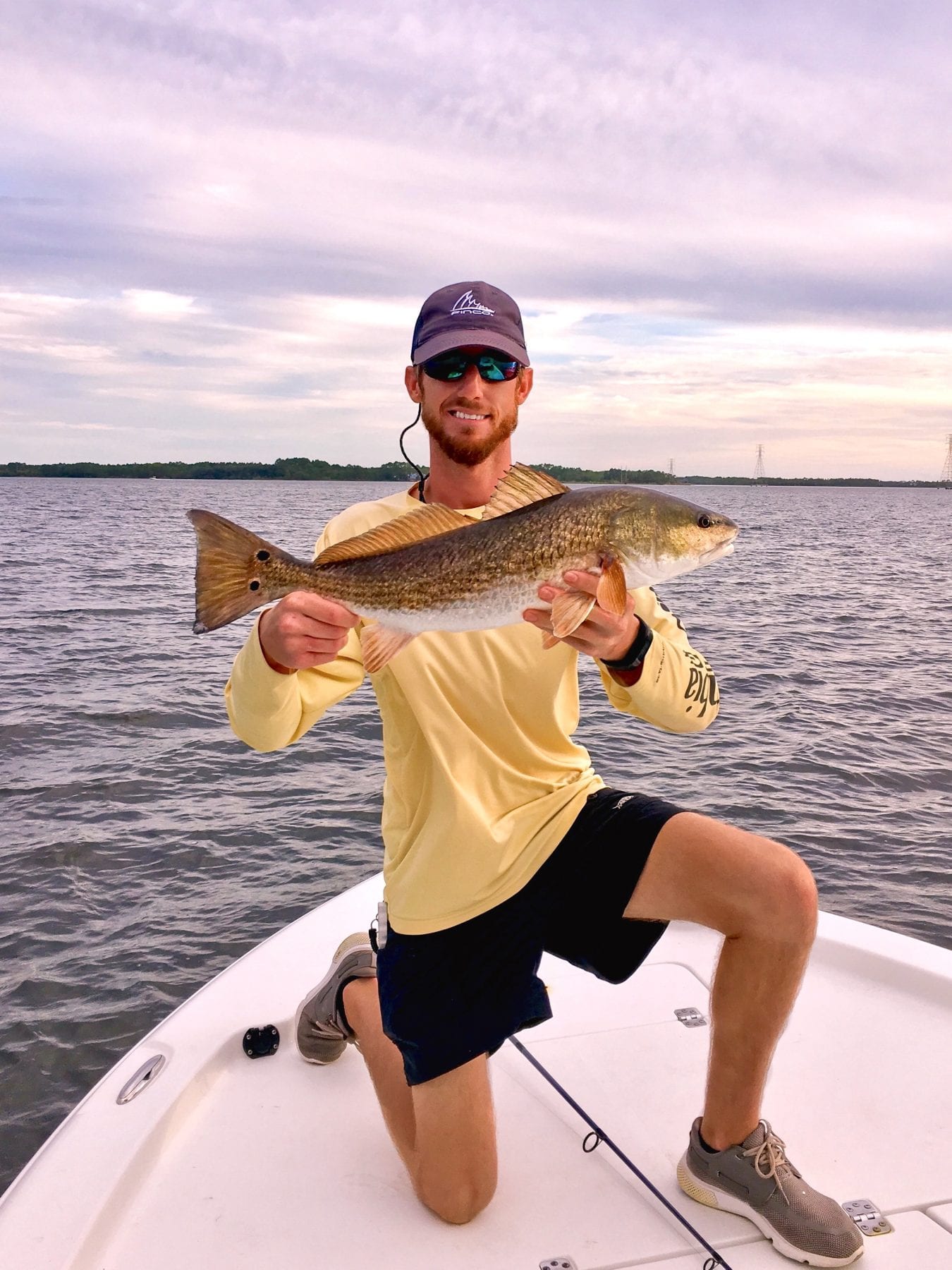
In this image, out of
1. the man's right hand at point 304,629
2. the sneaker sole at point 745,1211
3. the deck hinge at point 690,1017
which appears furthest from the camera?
the deck hinge at point 690,1017

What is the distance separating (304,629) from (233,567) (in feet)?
1.20

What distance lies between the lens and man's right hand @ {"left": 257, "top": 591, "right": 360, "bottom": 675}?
3514 mm

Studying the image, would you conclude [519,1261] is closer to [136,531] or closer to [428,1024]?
[428,1024]

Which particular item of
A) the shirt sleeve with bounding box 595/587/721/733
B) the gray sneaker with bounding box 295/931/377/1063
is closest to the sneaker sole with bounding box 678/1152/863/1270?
the gray sneaker with bounding box 295/931/377/1063

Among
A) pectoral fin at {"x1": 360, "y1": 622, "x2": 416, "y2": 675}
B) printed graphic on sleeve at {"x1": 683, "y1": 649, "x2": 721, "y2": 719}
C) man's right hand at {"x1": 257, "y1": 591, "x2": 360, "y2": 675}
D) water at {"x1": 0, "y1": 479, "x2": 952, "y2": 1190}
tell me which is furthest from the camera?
water at {"x1": 0, "y1": 479, "x2": 952, "y2": 1190}

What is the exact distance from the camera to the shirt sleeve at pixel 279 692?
146 inches

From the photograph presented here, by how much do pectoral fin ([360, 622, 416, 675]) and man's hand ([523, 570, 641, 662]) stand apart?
510 mm

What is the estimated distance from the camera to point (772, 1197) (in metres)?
3.47

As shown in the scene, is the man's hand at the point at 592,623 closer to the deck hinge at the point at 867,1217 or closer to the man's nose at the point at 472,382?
the man's nose at the point at 472,382

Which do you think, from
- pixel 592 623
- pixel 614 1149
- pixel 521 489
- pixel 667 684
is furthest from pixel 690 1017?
pixel 521 489

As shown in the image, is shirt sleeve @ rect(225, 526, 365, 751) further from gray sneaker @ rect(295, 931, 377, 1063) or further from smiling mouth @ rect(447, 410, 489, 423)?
gray sneaker @ rect(295, 931, 377, 1063)

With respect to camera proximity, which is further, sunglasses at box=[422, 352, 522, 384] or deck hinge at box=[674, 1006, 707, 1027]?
deck hinge at box=[674, 1006, 707, 1027]

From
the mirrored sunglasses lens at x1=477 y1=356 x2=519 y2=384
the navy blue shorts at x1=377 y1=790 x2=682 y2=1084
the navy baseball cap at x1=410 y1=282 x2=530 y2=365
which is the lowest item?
the navy blue shorts at x1=377 y1=790 x2=682 y2=1084

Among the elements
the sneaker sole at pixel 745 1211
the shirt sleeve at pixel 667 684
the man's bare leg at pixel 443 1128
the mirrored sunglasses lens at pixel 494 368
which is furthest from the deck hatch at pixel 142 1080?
the mirrored sunglasses lens at pixel 494 368
